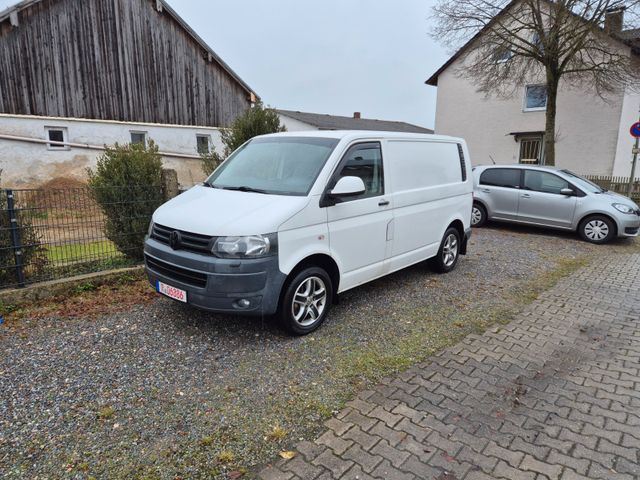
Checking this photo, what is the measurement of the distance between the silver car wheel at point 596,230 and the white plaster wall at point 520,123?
443 inches

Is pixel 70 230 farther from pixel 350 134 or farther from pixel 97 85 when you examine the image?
pixel 97 85

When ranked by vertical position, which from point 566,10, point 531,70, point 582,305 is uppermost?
point 566,10

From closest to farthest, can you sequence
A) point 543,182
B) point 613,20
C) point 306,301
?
1. point 306,301
2. point 543,182
3. point 613,20

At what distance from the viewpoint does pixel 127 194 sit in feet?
19.7

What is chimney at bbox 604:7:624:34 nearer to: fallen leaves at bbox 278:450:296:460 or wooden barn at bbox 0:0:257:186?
wooden barn at bbox 0:0:257:186

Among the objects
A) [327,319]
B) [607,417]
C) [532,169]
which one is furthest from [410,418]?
[532,169]

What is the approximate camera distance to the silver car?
9.77 m

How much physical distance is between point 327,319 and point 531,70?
1797 cm

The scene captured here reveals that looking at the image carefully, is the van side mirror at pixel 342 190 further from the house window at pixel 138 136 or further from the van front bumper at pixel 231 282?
the house window at pixel 138 136

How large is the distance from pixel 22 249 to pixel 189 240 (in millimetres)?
2453

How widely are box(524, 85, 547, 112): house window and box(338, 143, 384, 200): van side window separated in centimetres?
1950

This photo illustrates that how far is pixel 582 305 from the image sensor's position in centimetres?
568

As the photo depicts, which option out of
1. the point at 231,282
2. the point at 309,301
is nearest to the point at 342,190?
the point at 309,301

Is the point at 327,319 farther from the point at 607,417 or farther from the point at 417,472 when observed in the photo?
the point at 607,417
